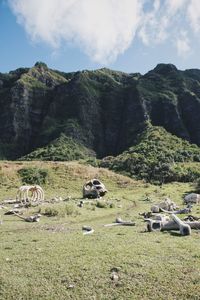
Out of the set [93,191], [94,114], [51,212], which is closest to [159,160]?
[93,191]

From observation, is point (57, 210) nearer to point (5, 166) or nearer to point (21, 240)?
point (21, 240)

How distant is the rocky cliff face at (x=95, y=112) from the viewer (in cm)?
15962

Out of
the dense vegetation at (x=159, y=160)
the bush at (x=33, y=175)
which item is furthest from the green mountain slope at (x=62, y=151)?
the bush at (x=33, y=175)

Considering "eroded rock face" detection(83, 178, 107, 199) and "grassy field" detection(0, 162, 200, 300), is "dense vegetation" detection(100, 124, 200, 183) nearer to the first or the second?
"eroded rock face" detection(83, 178, 107, 199)

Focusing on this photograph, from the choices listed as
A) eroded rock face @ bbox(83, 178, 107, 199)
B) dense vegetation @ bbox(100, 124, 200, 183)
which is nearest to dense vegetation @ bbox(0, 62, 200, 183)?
dense vegetation @ bbox(100, 124, 200, 183)

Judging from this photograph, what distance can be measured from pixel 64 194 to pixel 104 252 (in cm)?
3764

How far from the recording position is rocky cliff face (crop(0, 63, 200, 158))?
15962cm

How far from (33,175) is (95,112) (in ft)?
384

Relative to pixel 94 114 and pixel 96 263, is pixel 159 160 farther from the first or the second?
pixel 96 263

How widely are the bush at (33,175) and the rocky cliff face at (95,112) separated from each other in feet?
273

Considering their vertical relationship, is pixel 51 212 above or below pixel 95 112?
below

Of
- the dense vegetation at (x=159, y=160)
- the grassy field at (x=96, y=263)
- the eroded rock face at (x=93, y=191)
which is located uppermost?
the dense vegetation at (x=159, y=160)

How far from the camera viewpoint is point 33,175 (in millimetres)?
61750

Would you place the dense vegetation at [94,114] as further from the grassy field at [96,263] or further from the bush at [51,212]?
the grassy field at [96,263]
